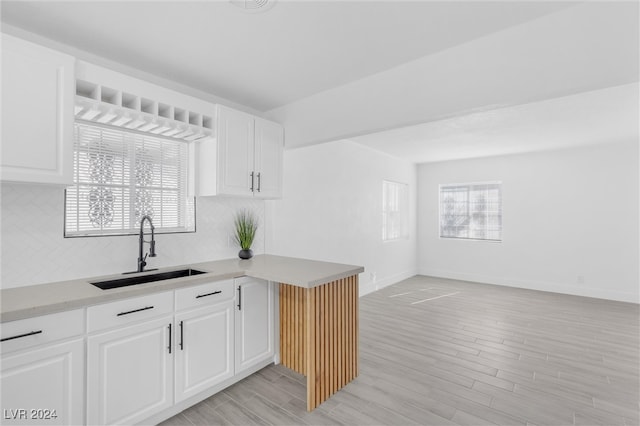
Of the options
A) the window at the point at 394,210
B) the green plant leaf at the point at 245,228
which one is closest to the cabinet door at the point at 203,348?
the green plant leaf at the point at 245,228

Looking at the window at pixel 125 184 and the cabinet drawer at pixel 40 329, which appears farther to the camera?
the window at pixel 125 184

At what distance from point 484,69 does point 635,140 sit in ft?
15.9

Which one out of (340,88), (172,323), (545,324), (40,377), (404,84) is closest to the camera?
(40,377)

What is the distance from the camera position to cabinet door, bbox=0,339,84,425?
4.87ft

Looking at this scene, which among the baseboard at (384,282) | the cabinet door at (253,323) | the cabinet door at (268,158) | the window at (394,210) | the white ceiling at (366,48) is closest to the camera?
the white ceiling at (366,48)

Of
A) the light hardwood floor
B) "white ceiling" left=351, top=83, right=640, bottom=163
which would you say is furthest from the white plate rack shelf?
"white ceiling" left=351, top=83, right=640, bottom=163

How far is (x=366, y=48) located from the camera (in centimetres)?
229

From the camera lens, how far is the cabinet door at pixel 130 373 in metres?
1.75

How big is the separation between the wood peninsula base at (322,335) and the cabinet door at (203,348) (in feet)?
1.86

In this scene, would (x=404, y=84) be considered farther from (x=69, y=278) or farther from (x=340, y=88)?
(x=69, y=278)

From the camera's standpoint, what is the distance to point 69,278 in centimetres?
215

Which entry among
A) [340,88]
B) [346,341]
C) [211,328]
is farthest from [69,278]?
[340,88]

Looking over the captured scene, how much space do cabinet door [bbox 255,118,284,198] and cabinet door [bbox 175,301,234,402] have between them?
118 centimetres
